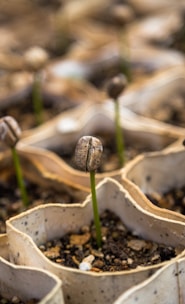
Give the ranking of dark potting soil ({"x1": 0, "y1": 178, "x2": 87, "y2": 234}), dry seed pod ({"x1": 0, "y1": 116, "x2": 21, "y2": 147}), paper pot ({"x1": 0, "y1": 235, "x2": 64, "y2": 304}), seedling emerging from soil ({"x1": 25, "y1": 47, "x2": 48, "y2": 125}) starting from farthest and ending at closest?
1. seedling emerging from soil ({"x1": 25, "y1": 47, "x2": 48, "y2": 125})
2. dark potting soil ({"x1": 0, "y1": 178, "x2": 87, "y2": 234})
3. dry seed pod ({"x1": 0, "y1": 116, "x2": 21, "y2": 147})
4. paper pot ({"x1": 0, "y1": 235, "x2": 64, "y2": 304})

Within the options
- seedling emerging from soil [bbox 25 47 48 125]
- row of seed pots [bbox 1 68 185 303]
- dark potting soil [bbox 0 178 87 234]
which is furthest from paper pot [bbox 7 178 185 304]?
seedling emerging from soil [bbox 25 47 48 125]

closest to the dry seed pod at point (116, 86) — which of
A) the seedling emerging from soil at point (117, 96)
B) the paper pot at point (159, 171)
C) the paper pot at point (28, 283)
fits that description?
the seedling emerging from soil at point (117, 96)

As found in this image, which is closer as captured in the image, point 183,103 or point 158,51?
point 183,103

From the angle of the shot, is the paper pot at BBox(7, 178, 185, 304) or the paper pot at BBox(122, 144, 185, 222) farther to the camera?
the paper pot at BBox(122, 144, 185, 222)

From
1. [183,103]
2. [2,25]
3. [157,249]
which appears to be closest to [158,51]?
[183,103]

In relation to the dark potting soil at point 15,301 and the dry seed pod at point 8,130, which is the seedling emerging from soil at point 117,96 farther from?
the dark potting soil at point 15,301

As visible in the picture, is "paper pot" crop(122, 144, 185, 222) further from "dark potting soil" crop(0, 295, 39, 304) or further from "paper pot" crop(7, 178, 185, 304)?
"dark potting soil" crop(0, 295, 39, 304)

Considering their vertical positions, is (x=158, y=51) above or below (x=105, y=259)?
above

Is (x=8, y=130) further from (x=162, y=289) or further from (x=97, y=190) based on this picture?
(x=162, y=289)

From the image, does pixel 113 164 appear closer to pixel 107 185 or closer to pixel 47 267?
pixel 107 185
